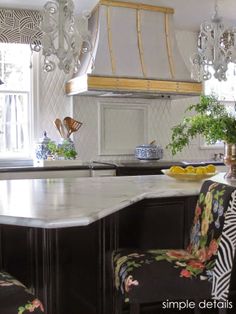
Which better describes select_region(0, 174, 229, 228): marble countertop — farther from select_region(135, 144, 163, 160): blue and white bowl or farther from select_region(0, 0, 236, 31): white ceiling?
select_region(0, 0, 236, 31): white ceiling

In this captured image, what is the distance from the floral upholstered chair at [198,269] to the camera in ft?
5.68

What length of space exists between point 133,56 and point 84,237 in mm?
3211

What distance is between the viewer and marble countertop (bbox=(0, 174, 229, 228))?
1.65m

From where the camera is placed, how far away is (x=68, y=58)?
3.08 meters

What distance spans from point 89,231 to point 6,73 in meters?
3.34

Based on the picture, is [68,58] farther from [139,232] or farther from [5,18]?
A: [5,18]

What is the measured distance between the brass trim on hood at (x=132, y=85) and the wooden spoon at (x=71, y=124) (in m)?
0.32

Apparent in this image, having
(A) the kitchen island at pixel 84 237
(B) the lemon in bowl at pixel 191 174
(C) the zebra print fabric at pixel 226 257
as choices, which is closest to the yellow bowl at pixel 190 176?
(B) the lemon in bowl at pixel 191 174

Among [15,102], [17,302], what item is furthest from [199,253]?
[15,102]

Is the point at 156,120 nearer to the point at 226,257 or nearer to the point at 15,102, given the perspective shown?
the point at 15,102

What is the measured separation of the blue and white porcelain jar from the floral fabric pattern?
9.36 ft

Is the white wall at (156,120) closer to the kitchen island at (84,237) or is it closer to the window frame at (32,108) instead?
the window frame at (32,108)

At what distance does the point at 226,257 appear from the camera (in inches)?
67.8

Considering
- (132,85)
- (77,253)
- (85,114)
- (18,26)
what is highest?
(18,26)
